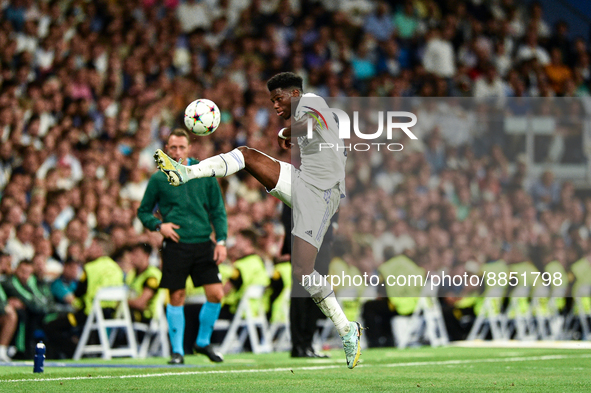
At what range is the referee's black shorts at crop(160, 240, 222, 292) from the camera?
9062 mm

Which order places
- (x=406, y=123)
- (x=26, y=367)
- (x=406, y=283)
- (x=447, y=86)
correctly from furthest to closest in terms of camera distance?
(x=447, y=86) → (x=406, y=123) → (x=406, y=283) → (x=26, y=367)

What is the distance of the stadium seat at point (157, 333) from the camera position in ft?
38.1

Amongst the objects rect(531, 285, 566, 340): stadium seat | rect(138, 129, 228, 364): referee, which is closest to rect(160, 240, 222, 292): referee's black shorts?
rect(138, 129, 228, 364): referee

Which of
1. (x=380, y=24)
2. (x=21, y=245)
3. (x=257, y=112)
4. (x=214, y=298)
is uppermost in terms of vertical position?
(x=380, y=24)

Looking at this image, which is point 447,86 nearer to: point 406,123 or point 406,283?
point 406,123

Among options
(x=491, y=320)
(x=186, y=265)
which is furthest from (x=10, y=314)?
(x=491, y=320)

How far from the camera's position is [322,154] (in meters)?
7.57

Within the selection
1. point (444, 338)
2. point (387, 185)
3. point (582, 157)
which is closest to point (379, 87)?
point (387, 185)

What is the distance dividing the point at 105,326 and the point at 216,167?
181 inches

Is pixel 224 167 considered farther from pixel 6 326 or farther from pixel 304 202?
pixel 6 326

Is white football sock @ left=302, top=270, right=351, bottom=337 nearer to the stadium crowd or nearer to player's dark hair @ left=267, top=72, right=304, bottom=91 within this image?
player's dark hair @ left=267, top=72, right=304, bottom=91

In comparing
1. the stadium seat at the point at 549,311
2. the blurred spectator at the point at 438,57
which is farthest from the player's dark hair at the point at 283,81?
the blurred spectator at the point at 438,57

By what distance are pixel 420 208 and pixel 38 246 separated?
6607 millimetres

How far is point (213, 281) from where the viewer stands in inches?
361
